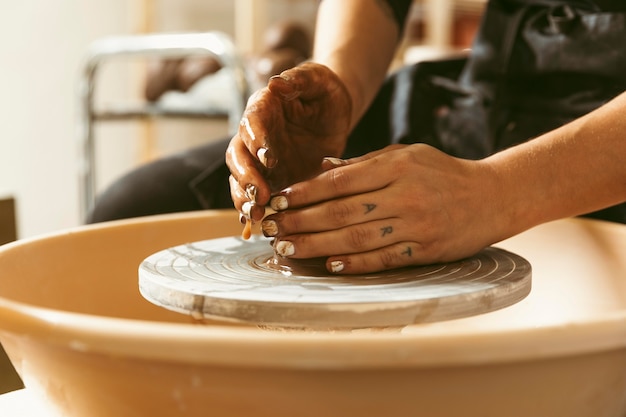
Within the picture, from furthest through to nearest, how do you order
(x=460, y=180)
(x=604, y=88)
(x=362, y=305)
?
(x=604, y=88)
(x=460, y=180)
(x=362, y=305)

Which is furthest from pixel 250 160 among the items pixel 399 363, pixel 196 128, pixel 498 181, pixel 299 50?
pixel 196 128

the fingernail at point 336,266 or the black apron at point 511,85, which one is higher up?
the black apron at point 511,85

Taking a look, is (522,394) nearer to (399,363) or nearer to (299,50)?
(399,363)

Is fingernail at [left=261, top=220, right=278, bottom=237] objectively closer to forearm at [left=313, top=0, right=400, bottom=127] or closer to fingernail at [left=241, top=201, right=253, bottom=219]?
fingernail at [left=241, top=201, right=253, bottom=219]

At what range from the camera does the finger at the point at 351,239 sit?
67 cm

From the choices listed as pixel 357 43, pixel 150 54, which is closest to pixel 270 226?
pixel 357 43

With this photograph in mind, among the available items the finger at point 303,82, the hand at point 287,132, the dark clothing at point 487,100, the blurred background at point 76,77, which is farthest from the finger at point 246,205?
the blurred background at point 76,77

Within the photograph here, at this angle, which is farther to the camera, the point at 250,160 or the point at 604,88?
the point at 604,88

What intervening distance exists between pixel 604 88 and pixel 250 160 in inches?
22.1

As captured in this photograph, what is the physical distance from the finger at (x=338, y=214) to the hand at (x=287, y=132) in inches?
1.9

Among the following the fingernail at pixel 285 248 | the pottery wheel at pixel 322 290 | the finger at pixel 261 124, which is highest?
the finger at pixel 261 124

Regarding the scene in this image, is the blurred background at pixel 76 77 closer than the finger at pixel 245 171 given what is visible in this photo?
No

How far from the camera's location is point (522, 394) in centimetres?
48

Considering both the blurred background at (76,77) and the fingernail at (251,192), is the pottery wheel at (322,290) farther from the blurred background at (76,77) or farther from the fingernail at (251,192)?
the blurred background at (76,77)
